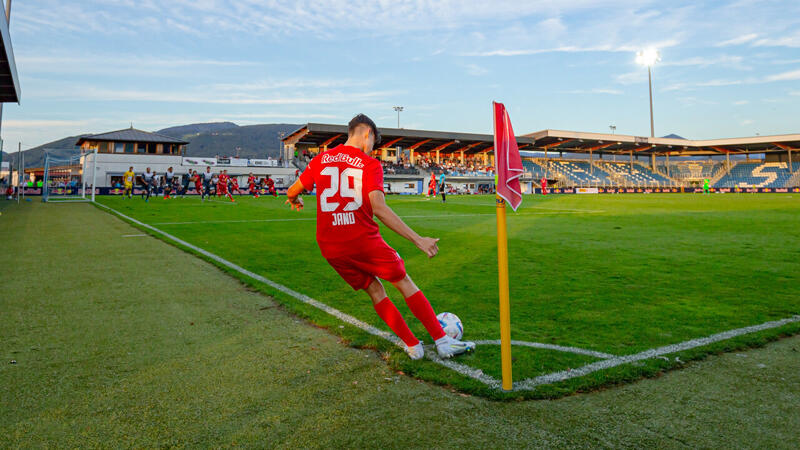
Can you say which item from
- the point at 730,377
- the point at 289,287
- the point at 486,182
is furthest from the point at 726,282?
the point at 486,182

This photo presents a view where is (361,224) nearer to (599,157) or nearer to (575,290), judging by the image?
(575,290)

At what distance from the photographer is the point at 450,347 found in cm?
315

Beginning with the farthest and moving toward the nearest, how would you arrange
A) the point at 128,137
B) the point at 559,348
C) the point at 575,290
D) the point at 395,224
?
the point at 128,137, the point at 575,290, the point at 559,348, the point at 395,224

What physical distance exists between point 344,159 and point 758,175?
83916 millimetres

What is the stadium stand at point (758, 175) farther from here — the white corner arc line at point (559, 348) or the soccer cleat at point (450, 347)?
the soccer cleat at point (450, 347)

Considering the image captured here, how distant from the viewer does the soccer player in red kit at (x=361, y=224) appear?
3025 mm

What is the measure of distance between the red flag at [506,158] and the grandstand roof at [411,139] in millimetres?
48519

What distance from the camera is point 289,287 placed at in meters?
5.45

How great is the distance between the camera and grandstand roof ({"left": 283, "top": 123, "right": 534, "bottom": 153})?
51125mm

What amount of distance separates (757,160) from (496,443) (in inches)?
3551

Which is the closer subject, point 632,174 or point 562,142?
point 562,142

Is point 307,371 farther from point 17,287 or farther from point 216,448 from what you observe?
point 17,287

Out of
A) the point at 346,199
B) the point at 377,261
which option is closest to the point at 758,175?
the point at 377,261

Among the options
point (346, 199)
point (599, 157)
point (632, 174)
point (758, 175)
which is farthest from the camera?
point (599, 157)
